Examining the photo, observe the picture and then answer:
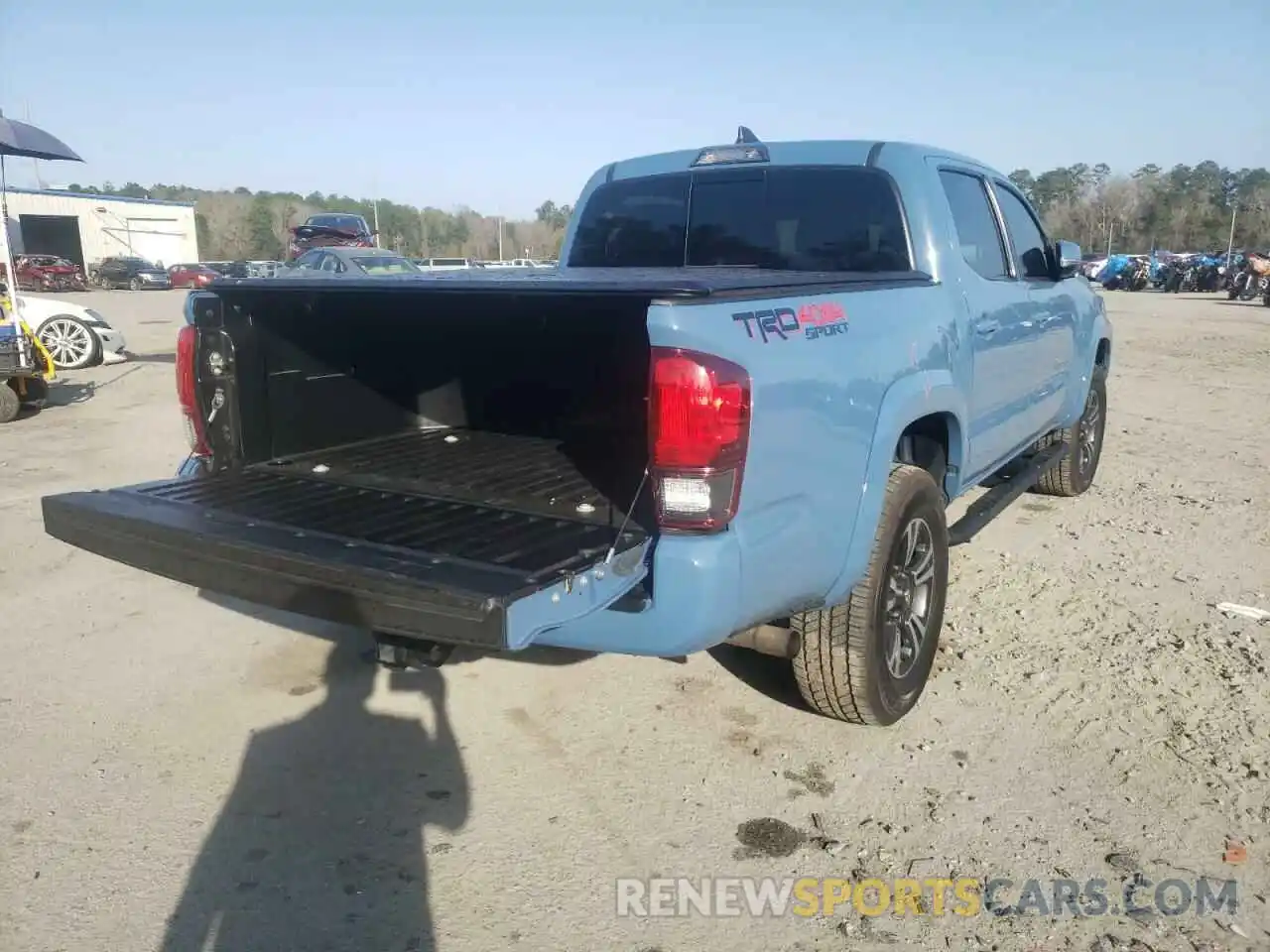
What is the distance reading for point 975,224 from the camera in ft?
14.9

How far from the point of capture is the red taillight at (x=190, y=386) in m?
3.48

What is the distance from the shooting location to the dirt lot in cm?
260

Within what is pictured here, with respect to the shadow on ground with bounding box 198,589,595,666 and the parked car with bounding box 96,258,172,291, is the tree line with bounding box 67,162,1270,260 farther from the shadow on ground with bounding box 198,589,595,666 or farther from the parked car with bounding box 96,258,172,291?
the shadow on ground with bounding box 198,589,595,666

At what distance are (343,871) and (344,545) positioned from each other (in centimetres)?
96

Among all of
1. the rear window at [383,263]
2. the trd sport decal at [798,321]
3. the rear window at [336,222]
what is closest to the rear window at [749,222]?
the trd sport decal at [798,321]

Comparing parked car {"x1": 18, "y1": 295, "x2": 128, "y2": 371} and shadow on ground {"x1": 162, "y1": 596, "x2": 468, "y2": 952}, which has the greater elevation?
parked car {"x1": 18, "y1": 295, "x2": 128, "y2": 371}

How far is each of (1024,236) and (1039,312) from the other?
0.49 meters

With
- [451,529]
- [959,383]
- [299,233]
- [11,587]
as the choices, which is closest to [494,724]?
[451,529]

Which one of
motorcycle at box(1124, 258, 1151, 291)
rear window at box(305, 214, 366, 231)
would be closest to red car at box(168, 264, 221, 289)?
rear window at box(305, 214, 366, 231)

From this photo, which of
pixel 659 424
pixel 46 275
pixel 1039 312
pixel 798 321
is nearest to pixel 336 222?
pixel 1039 312

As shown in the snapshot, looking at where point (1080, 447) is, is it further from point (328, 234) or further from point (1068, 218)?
point (1068, 218)

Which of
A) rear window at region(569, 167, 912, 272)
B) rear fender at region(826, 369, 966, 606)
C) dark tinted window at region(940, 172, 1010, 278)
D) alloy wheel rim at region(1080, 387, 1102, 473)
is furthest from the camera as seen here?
alloy wheel rim at region(1080, 387, 1102, 473)

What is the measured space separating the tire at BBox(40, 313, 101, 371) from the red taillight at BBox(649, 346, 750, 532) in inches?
538

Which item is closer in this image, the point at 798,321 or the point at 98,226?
the point at 798,321
